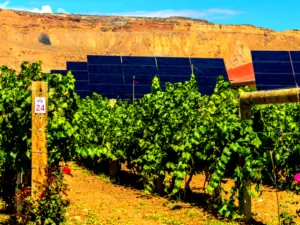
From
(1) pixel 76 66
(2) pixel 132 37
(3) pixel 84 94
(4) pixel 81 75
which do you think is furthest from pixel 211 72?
(2) pixel 132 37

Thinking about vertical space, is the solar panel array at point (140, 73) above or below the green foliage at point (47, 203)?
above

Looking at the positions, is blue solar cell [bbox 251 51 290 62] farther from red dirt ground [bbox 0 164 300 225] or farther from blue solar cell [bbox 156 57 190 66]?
red dirt ground [bbox 0 164 300 225]

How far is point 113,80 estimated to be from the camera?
2597 cm

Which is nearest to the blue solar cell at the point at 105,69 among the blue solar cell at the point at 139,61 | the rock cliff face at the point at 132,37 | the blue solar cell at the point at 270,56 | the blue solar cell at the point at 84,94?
the blue solar cell at the point at 139,61

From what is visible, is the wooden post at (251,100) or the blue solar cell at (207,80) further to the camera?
the blue solar cell at (207,80)

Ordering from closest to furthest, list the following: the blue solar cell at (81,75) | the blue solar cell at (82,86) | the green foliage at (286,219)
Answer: the green foliage at (286,219) → the blue solar cell at (82,86) → the blue solar cell at (81,75)

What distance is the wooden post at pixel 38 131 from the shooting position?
293 inches

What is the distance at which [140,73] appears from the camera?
26188mm

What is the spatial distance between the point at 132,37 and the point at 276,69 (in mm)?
131602

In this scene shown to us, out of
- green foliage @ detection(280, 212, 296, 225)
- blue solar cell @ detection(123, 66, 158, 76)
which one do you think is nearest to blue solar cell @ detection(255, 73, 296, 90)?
blue solar cell @ detection(123, 66, 158, 76)

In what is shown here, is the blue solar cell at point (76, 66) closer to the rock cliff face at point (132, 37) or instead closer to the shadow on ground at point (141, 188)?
the shadow on ground at point (141, 188)

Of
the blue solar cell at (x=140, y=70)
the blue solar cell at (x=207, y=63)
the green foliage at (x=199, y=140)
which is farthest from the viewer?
the blue solar cell at (x=207, y=63)

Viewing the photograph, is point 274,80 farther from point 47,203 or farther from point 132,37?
point 132,37

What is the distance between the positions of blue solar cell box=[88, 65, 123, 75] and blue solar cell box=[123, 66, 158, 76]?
0.35m
